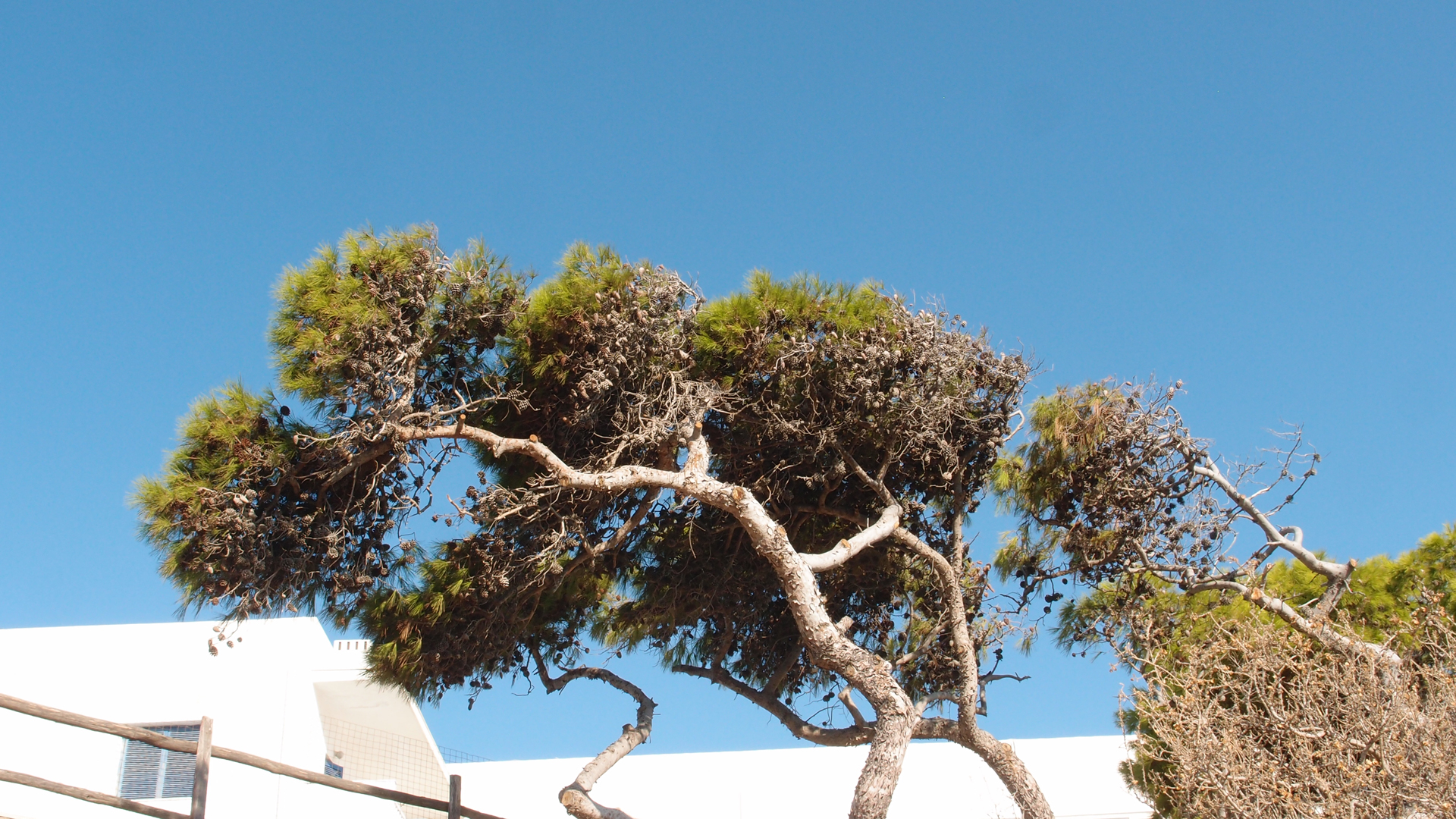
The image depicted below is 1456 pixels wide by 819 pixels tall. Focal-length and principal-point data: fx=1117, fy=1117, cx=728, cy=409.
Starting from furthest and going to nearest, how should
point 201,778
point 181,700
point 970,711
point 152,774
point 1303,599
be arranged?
point 181,700 < point 152,774 < point 1303,599 < point 970,711 < point 201,778

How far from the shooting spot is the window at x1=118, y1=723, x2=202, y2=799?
13172 mm

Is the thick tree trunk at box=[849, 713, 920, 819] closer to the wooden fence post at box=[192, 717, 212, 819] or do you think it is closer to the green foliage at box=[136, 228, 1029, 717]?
the green foliage at box=[136, 228, 1029, 717]

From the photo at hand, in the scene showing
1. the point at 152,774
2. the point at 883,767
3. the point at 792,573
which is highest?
the point at 152,774

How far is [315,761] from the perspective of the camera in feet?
50.3

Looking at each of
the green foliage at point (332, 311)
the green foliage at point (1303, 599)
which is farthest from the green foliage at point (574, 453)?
the green foliage at point (1303, 599)

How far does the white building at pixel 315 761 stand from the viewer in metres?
14.2

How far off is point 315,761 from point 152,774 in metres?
2.31

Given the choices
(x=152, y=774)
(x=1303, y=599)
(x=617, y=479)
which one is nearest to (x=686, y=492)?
(x=617, y=479)

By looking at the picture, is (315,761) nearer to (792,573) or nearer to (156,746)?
(156,746)

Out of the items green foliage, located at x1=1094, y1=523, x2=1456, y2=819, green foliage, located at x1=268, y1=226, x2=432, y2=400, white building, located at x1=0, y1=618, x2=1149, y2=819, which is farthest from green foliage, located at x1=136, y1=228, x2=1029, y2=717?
white building, located at x1=0, y1=618, x2=1149, y2=819

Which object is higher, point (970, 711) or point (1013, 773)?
point (970, 711)

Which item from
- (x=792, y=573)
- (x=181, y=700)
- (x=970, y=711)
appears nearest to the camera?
(x=792, y=573)

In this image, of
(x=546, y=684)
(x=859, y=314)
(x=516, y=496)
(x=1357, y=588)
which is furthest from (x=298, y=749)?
(x=1357, y=588)

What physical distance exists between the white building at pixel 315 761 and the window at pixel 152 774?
0.06ft
